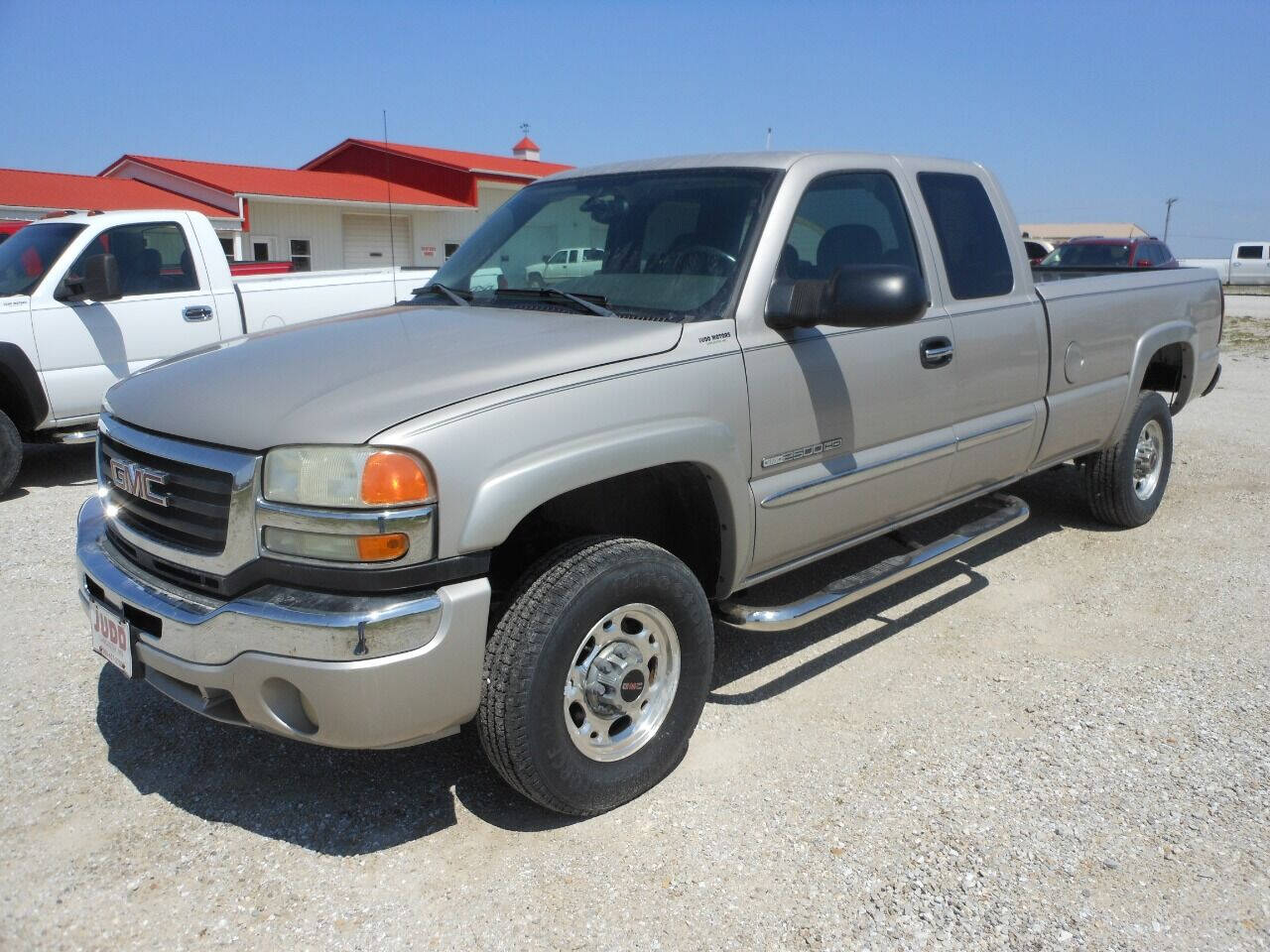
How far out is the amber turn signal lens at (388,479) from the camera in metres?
2.56

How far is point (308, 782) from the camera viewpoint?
11.1 ft

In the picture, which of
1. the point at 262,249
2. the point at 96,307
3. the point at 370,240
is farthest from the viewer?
the point at 370,240

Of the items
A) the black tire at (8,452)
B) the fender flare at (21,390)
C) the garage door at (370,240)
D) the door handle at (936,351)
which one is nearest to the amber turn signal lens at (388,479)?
the door handle at (936,351)

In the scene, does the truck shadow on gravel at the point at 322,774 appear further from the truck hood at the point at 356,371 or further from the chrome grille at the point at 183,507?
the truck hood at the point at 356,371

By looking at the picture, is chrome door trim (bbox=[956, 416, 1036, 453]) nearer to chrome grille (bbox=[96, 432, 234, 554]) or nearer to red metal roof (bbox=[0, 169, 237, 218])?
chrome grille (bbox=[96, 432, 234, 554])

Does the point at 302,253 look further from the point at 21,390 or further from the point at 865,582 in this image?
the point at 865,582

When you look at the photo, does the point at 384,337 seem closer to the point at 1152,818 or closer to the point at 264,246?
the point at 1152,818

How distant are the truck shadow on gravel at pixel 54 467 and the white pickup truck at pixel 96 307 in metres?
0.36

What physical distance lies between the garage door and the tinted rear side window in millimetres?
22224

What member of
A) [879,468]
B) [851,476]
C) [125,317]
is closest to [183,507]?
[851,476]

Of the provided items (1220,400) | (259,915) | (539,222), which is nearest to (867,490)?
(539,222)

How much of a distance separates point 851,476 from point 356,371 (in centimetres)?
180


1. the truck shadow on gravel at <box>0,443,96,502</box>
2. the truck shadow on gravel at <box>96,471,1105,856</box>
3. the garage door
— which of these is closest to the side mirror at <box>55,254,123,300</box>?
the truck shadow on gravel at <box>0,443,96,502</box>

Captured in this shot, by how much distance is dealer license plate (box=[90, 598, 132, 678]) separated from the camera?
2.96 m
